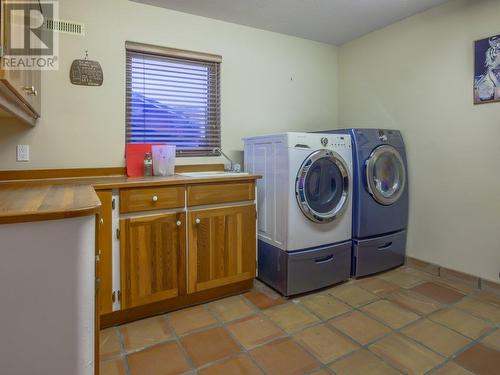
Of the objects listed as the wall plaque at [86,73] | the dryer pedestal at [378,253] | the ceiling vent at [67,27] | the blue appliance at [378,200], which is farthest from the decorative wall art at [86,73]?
the dryer pedestal at [378,253]

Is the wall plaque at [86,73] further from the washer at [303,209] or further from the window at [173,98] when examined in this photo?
the washer at [303,209]

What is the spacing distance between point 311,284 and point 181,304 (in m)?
0.95

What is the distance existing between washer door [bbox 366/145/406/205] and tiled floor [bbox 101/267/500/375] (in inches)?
29.7

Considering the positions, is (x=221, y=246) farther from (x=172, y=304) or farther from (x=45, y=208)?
(x=45, y=208)

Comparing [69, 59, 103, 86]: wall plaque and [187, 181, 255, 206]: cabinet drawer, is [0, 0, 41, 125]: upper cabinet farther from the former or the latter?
[187, 181, 255, 206]: cabinet drawer

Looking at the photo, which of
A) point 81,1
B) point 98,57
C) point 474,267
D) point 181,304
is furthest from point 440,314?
point 81,1

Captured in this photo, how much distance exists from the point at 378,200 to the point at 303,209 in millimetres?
760

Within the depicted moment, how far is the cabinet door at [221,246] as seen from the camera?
2039mm

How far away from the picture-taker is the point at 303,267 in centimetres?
224

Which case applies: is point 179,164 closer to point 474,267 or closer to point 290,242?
point 290,242

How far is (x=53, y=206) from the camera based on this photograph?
998 millimetres

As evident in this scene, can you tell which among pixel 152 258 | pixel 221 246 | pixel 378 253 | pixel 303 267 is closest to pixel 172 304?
pixel 152 258

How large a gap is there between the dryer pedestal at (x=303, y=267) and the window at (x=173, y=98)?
3.54 ft

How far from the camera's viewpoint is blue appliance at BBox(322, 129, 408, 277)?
97.9 inches
